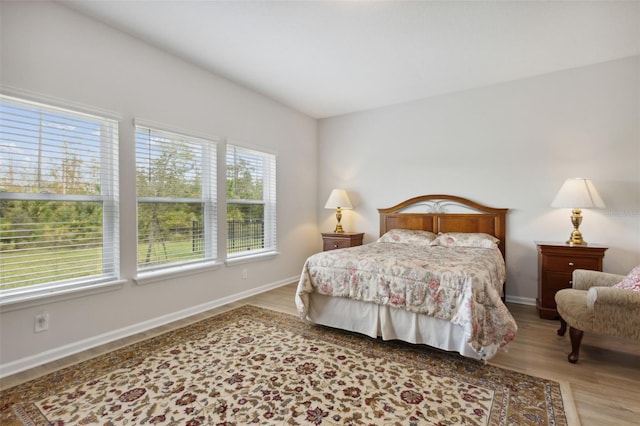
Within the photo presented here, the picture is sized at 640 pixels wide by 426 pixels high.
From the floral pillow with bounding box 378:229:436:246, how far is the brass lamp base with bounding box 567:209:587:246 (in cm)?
143

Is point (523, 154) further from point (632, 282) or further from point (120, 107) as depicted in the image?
point (120, 107)

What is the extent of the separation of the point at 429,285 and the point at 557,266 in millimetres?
1821

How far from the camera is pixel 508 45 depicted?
9.84ft

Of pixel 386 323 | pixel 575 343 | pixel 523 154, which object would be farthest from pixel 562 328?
pixel 523 154

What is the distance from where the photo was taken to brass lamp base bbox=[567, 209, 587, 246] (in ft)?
10.8

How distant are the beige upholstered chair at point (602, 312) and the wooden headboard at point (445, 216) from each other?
1.61 metres

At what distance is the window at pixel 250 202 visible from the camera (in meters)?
3.96

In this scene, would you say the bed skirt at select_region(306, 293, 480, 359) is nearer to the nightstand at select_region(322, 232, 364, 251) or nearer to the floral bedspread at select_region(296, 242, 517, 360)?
the floral bedspread at select_region(296, 242, 517, 360)

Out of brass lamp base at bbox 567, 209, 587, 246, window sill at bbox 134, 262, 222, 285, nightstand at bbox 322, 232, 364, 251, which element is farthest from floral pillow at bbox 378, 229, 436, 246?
window sill at bbox 134, 262, 222, 285

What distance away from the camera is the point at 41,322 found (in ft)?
7.59

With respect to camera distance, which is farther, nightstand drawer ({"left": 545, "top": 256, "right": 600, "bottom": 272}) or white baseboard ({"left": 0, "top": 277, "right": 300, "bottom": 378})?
nightstand drawer ({"left": 545, "top": 256, "right": 600, "bottom": 272})

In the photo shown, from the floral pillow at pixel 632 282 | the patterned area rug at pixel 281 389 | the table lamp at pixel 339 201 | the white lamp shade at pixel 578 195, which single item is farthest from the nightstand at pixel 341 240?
the floral pillow at pixel 632 282

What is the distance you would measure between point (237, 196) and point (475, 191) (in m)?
3.15

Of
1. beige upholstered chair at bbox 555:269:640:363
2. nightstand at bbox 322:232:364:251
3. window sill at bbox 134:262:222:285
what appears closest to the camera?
beige upholstered chair at bbox 555:269:640:363
